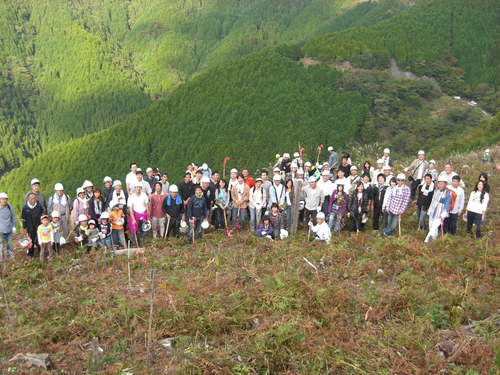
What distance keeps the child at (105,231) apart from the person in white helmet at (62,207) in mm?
1063

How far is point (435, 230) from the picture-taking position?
9055mm

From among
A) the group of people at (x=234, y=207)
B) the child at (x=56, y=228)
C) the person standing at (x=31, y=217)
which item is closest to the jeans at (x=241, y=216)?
the group of people at (x=234, y=207)

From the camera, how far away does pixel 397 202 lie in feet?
31.0

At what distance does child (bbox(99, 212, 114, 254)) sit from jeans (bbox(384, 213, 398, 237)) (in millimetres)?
6527

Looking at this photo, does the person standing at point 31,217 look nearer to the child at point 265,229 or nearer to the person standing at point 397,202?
the child at point 265,229

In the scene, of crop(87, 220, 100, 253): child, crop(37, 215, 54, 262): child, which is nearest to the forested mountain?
crop(87, 220, 100, 253): child

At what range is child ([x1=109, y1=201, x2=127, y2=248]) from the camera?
9.37m

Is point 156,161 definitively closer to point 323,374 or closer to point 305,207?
point 305,207

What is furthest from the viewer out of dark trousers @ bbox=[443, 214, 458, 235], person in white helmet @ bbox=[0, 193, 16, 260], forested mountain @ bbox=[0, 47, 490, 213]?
forested mountain @ bbox=[0, 47, 490, 213]

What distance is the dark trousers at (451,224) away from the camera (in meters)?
9.18

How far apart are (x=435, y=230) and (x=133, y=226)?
6850 millimetres

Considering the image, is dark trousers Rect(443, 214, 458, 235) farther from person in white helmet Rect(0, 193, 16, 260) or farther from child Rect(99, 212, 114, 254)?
person in white helmet Rect(0, 193, 16, 260)

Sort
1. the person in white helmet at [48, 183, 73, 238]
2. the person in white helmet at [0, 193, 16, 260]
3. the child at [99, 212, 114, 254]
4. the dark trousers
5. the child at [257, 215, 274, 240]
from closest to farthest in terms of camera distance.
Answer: the person in white helmet at [0, 193, 16, 260] < the child at [99, 212, 114, 254] < the dark trousers < the person in white helmet at [48, 183, 73, 238] < the child at [257, 215, 274, 240]

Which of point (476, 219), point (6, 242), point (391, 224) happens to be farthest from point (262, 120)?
point (6, 242)
